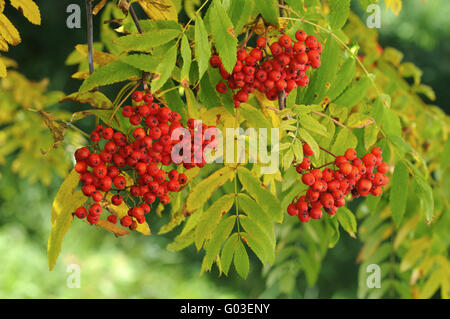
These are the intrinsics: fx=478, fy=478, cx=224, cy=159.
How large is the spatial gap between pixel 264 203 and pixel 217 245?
0.54 feet

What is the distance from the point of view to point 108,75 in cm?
103

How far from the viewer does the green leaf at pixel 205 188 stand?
3.84 ft

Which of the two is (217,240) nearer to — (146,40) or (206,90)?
(206,90)

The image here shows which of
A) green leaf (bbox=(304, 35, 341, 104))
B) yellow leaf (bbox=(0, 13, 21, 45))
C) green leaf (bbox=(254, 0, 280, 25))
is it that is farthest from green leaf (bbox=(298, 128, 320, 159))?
yellow leaf (bbox=(0, 13, 21, 45))

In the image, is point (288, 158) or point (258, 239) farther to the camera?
point (258, 239)

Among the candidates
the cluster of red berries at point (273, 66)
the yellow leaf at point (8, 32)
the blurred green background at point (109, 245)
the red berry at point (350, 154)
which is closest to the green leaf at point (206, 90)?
the cluster of red berries at point (273, 66)

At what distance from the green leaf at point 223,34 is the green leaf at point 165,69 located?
93 millimetres

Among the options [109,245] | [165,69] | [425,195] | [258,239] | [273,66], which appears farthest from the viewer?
[109,245]

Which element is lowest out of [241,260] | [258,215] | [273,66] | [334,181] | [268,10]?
[241,260]

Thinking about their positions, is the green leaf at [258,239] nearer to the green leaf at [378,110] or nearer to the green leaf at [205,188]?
the green leaf at [205,188]

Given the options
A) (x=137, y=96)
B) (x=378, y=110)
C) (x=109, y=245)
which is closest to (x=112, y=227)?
(x=137, y=96)

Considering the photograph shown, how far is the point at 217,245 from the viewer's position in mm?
1185

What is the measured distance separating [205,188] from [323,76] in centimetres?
40

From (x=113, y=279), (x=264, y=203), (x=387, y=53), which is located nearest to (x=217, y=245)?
(x=264, y=203)
